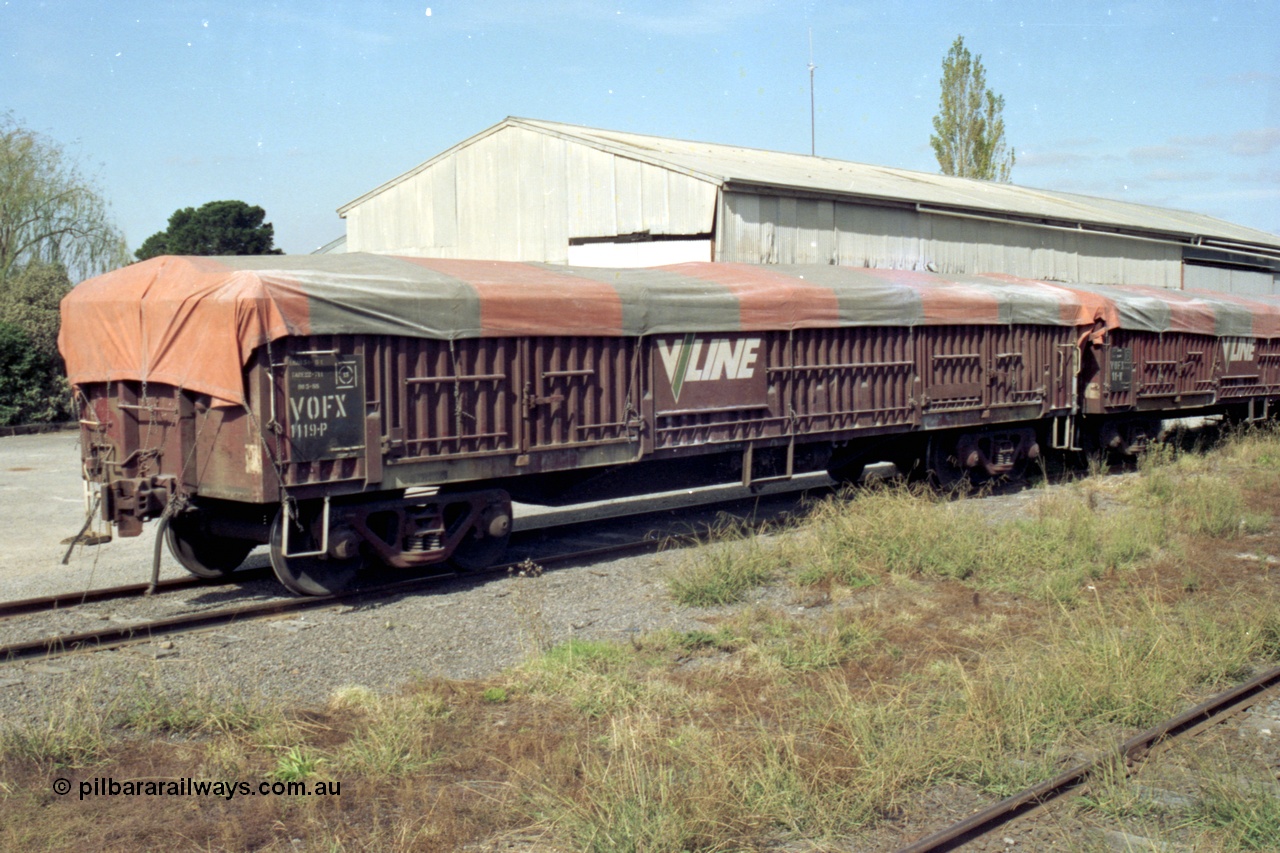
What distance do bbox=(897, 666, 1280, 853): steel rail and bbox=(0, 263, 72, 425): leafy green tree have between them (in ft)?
84.5

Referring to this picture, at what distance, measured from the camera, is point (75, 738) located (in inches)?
223

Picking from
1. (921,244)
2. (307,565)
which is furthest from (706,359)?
(921,244)

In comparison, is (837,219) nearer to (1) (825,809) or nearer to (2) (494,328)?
(2) (494,328)

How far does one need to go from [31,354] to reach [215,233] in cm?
2522

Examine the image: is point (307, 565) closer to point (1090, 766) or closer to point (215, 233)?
point (1090, 766)

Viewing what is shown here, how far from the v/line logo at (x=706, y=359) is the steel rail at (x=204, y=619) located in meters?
2.00

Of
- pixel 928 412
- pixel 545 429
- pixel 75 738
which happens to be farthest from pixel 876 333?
pixel 75 738

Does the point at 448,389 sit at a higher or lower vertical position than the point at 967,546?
higher

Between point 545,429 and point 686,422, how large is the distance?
1759 millimetres

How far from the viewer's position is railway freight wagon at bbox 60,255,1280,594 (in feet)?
28.5

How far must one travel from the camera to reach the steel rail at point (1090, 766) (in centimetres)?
490

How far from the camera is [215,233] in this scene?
49125mm

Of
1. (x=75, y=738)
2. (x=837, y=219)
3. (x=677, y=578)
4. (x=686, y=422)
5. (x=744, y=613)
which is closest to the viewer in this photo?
(x=75, y=738)

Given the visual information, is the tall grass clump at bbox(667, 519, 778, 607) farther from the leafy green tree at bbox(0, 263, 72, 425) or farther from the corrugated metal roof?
the leafy green tree at bbox(0, 263, 72, 425)
